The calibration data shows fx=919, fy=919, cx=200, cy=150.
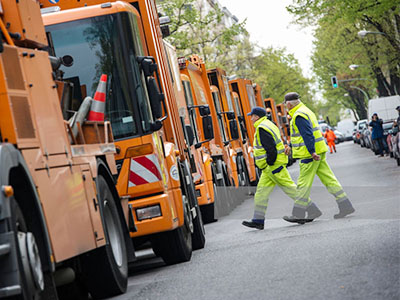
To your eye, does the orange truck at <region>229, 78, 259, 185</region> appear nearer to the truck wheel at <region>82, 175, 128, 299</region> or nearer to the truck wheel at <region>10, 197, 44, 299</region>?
the truck wheel at <region>82, 175, 128, 299</region>

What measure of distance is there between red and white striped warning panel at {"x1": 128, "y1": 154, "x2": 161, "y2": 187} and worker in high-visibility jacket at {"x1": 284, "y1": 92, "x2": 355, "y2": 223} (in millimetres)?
3731

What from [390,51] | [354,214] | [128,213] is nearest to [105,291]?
[128,213]

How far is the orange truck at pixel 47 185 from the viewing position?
570cm

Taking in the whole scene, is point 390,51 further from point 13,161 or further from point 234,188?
point 13,161

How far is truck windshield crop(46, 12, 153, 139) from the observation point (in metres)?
10.0

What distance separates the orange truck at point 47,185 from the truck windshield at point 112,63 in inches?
47.2

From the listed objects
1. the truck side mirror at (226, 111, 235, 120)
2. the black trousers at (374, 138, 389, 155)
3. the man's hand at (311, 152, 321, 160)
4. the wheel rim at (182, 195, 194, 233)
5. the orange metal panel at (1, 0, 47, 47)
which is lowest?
the black trousers at (374, 138, 389, 155)

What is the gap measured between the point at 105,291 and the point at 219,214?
9.98 m

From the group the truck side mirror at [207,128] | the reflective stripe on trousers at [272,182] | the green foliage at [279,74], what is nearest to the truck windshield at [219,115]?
the truck side mirror at [207,128]

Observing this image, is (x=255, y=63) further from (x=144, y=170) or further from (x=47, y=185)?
(x=47, y=185)

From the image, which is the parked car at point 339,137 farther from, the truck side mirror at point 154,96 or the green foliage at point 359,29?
the truck side mirror at point 154,96

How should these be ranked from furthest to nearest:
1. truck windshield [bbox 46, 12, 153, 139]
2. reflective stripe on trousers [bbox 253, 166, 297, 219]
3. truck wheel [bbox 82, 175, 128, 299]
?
reflective stripe on trousers [bbox 253, 166, 297, 219], truck windshield [bbox 46, 12, 153, 139], truck wheel [bbox 82, 175, 128, 299]

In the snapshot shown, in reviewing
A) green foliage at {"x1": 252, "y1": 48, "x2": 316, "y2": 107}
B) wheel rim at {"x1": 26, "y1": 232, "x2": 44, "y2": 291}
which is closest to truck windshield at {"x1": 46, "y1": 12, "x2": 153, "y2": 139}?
wheel rim at {"x1": 26, "y1": 232, "x2": 44, "y2": 291}

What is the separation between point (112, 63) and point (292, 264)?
309 centimetres
